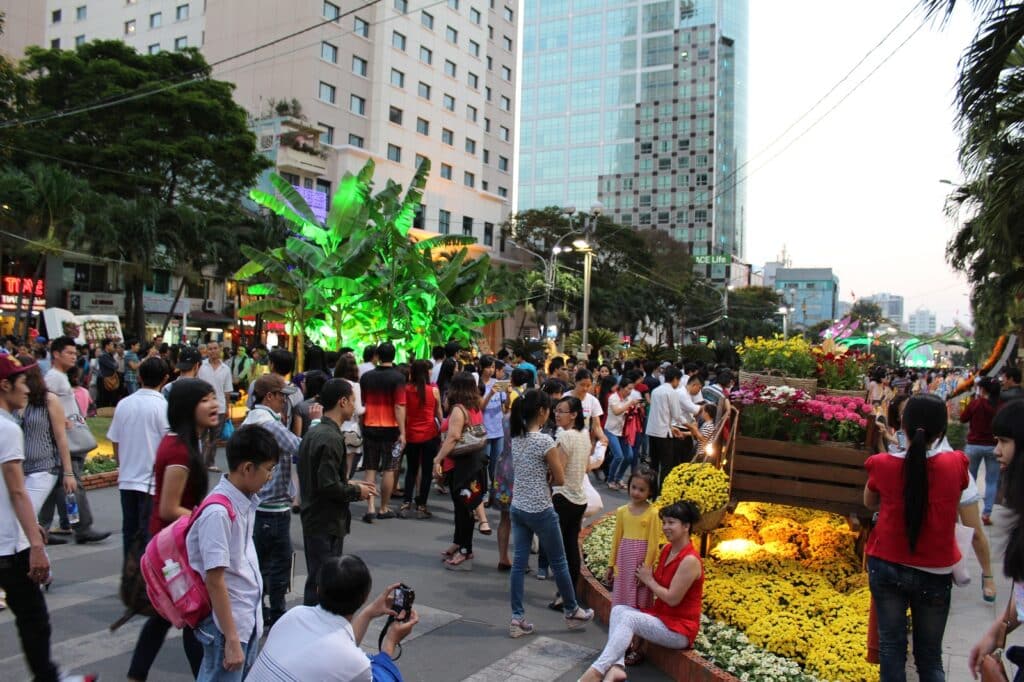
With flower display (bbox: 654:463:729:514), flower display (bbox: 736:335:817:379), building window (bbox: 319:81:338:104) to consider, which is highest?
building window (bbox: 319:81:338:104)

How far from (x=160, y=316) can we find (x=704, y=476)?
39172mm

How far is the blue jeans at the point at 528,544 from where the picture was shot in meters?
5.61

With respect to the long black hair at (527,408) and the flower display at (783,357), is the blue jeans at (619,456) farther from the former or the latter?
the long black hair at (527,408)

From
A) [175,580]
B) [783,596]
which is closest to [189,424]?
[175,580]

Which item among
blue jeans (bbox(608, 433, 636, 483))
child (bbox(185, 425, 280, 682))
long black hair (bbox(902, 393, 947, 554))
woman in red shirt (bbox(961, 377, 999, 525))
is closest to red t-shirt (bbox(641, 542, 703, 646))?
long black hair (bbox(902, 393, 947, 554))

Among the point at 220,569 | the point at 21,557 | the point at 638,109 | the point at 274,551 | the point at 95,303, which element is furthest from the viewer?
the point at 638,109

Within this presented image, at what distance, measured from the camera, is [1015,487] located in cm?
285

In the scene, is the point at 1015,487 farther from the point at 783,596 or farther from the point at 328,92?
the point at 328,92

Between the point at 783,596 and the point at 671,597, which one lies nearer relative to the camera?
the point at 671,597

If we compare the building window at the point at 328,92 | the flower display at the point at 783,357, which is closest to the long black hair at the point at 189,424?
the flower display at the point at 783,357

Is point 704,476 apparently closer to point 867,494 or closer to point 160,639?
point 867,494

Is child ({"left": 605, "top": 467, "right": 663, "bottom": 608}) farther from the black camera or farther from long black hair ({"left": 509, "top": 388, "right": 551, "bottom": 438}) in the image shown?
the black camera

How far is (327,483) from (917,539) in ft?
10.9

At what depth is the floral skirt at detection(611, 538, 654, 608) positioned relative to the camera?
5098 millimetres
